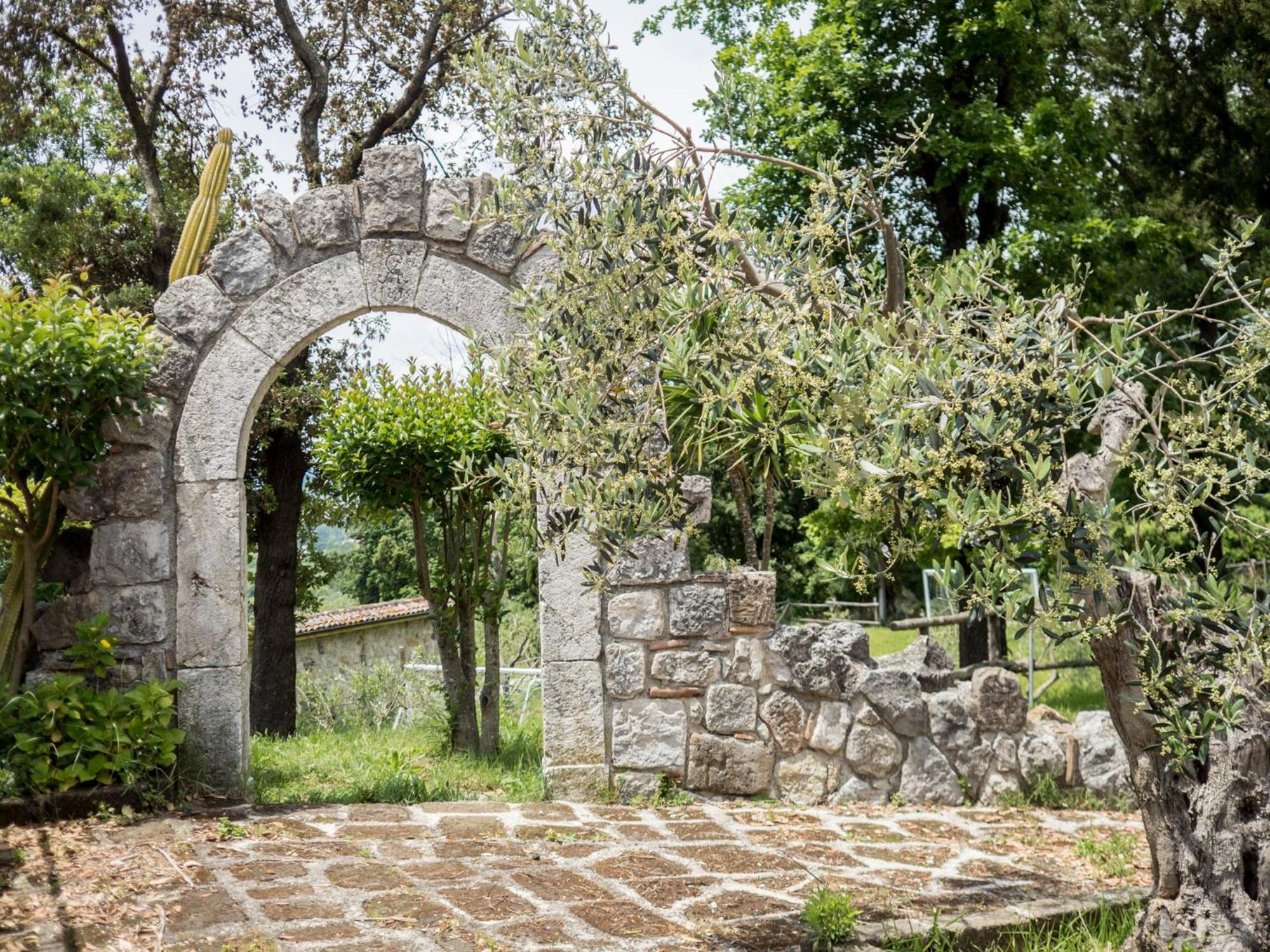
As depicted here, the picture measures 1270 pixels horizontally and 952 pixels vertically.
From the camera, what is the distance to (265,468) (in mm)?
9570

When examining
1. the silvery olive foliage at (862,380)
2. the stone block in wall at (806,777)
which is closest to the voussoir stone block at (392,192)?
the silvery olive foliage at (862,380)

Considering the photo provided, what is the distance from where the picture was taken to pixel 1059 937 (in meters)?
3.65

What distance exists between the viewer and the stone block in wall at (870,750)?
5.52m

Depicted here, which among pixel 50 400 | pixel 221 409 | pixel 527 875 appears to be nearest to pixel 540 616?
pixel 527 875

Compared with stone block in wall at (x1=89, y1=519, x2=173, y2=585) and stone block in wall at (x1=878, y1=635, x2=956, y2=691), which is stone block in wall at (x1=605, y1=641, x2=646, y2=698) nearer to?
stone block in wall at (x1=878, y1=635, x2=956, y2=691)

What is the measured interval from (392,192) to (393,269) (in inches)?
15.5

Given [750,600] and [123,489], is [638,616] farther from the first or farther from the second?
[123,489]

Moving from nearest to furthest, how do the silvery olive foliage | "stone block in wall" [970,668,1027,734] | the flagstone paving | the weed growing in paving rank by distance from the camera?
the silvery olive foliage → the flagstone paving → the weed growing in paving → "stone block in wall" [970,668,1027,734]

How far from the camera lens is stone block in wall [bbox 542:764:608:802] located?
5434mm

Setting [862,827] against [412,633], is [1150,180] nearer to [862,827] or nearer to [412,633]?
[862,827]

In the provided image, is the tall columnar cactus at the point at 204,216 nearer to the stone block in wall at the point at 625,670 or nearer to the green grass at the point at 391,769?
the green grass at the point at 391,769

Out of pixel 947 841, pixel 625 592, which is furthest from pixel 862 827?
pixel 625 592

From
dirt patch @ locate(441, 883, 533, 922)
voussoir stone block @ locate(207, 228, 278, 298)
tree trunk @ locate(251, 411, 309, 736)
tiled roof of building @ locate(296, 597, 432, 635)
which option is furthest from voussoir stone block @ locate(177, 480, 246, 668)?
tiled roof of building @ locate(296, 597, 432, 635)

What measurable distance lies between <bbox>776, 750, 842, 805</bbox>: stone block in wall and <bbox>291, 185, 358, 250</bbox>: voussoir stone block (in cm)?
345
